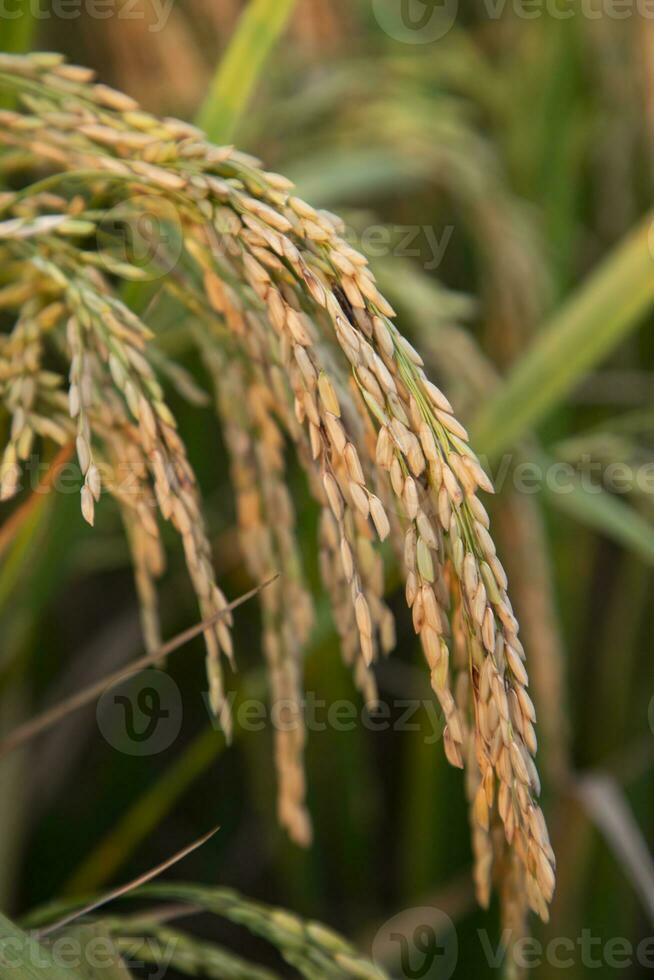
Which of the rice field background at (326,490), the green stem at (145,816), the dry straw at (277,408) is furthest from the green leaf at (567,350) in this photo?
the green stem at (145,816)

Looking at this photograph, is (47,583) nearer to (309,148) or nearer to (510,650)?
(510,650)

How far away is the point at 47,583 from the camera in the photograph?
0.86 meters

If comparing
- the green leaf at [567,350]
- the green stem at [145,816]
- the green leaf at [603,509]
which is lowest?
the green stem at [145,816]

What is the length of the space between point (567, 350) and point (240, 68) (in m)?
0.34

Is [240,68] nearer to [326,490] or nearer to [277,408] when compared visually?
[277,408]

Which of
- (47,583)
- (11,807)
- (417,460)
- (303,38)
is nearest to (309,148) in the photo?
(303,38)

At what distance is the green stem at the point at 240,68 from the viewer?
0.79 m

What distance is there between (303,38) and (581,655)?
0.98 meters

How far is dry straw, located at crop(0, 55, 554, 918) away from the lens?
47 cm

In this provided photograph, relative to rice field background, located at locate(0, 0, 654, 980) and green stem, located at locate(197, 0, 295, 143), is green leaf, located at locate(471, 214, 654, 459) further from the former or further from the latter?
green stem, located at locate(197, 0, 295, 143)

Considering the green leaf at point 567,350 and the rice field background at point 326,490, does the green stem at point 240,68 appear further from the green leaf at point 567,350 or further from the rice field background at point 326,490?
the green leaf at point 567,350

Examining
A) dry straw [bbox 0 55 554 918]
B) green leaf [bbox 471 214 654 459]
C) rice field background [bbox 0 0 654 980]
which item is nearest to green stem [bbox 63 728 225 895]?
rice field background [bbox 0 0 654 980]

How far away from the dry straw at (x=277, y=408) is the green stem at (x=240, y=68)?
0.48 ft

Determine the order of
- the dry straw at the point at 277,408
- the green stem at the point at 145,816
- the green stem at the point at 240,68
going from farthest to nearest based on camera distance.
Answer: the green stem at the point at 145,816 < the green stem at the point at 240,68 < the dry straw at the point at 277,408
